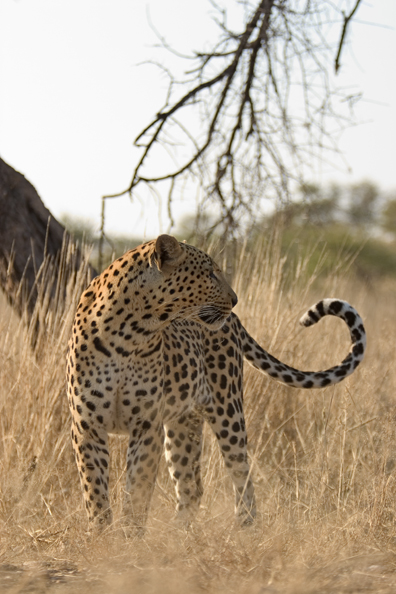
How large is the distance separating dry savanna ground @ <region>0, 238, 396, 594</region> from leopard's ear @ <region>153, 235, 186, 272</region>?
1099 millimetres

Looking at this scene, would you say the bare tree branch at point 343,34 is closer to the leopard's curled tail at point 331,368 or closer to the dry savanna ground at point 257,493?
the dry savanna ground at point 257,493

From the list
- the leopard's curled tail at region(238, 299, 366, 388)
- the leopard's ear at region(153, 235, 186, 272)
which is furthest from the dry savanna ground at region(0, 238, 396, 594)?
the leopard's ear at region(153, 235, 186, 272)

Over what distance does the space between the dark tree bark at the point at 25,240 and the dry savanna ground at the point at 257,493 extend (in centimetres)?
32

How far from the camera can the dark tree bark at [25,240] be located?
5.88m

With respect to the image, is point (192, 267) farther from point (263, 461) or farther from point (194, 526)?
point (263, 461)

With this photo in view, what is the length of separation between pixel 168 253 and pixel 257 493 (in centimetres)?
186

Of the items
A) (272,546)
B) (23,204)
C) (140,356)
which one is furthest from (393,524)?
(23,204)

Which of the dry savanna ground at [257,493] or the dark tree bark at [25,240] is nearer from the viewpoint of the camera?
the dry savanna ground at [257,493]

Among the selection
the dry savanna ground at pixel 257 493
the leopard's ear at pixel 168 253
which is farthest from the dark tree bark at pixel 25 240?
the leopard's ear at pixel 168 253

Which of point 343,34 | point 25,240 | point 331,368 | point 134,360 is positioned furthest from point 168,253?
point 343,34

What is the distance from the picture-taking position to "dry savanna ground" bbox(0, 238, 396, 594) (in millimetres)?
3098

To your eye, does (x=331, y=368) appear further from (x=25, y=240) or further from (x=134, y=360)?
(x=25, y=240)

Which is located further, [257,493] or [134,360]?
[257,493]

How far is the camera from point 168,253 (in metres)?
3.79
